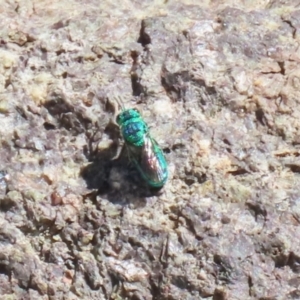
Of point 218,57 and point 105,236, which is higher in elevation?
point 218,57

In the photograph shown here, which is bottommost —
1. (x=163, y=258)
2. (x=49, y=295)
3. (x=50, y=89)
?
(x=49, y=295)

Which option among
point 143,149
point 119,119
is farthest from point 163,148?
point 119,119

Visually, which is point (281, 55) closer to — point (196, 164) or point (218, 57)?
point (218, 57)

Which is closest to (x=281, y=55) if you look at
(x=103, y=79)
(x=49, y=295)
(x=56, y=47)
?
(x=103, y=79)

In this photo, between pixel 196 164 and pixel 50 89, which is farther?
pixel 50 89

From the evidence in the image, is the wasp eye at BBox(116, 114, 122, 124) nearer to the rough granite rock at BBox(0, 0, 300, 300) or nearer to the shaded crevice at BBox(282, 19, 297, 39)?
the rough granite rock at BBox(0, 0, 300, 300)

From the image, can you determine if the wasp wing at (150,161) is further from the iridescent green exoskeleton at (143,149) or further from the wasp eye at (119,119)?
the wasp eye at (119,119)
